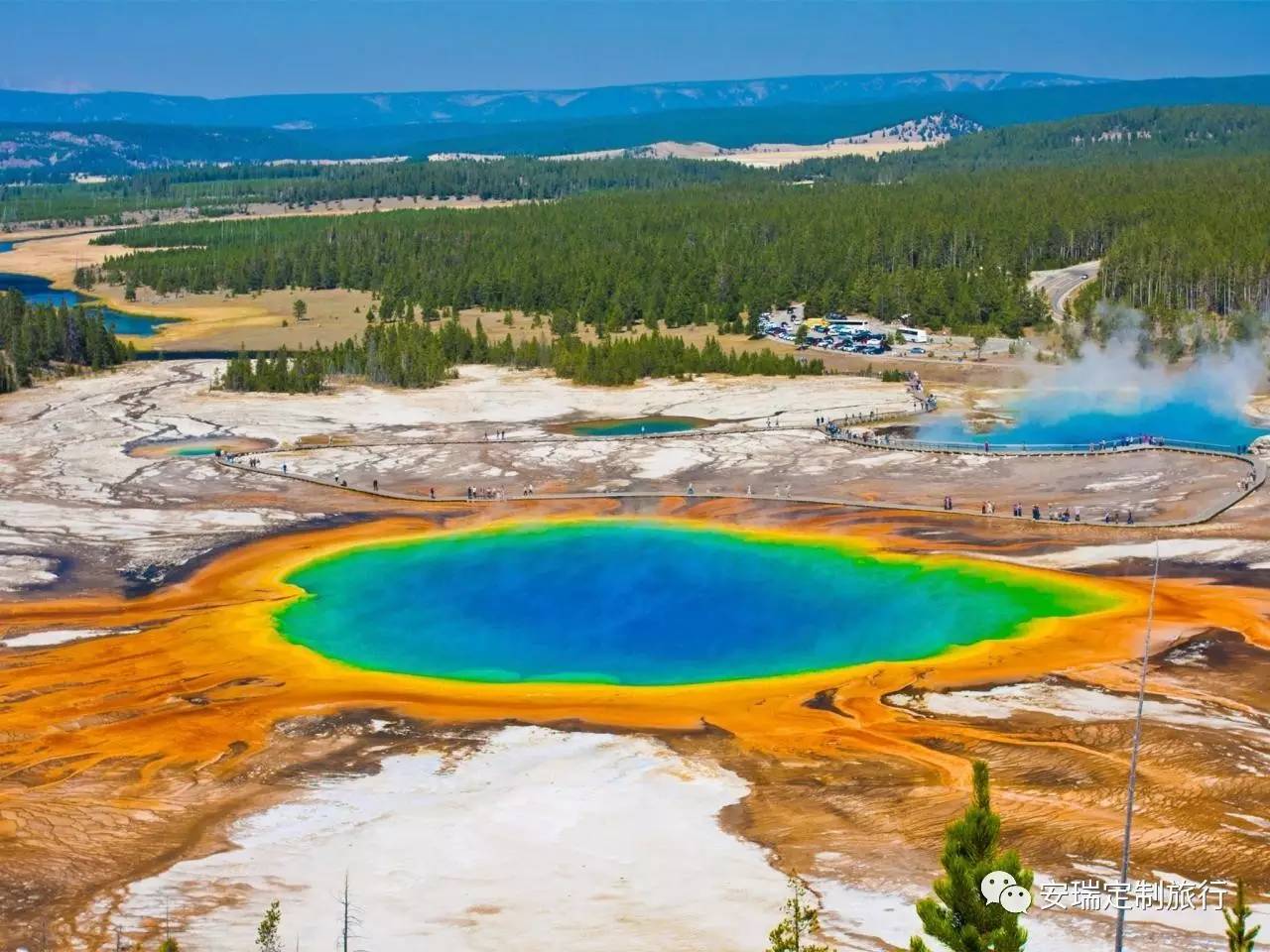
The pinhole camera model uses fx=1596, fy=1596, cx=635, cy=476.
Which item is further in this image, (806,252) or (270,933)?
(806,252)

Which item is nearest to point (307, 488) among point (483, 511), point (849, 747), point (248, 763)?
point (483, 511)

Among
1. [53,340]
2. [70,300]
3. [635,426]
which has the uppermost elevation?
[70,300]

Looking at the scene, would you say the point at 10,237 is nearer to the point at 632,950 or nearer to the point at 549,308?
the point at 549,308

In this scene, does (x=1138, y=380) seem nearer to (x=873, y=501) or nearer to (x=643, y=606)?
(x=873, y=501)

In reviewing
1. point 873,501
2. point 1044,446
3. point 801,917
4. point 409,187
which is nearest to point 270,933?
point 801,917

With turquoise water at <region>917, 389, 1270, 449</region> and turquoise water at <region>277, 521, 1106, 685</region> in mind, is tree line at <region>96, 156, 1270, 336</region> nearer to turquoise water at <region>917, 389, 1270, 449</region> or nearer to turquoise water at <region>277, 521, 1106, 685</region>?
turquoise water at <region>917, 389, 1270, 449</region>

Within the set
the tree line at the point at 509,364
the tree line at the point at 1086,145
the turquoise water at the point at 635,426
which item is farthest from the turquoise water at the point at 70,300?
the tree line at the point at 1086,145

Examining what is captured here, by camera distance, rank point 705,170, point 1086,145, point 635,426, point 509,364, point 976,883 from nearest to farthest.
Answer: point 976,883
point 635,426
point 509,364
point 1086,145
point 705,170
